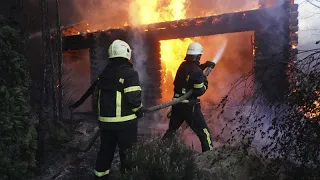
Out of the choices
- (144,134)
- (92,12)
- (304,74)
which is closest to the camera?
(304,74)

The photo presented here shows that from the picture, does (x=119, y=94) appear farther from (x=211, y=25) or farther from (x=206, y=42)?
(x=206, y=42)

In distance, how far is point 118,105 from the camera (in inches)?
157

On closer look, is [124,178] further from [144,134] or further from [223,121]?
[223,121]

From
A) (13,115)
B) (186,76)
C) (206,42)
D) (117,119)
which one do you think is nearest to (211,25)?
(206,42)

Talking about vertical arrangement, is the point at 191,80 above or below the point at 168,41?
below

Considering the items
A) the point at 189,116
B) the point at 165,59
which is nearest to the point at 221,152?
the point at 189,116

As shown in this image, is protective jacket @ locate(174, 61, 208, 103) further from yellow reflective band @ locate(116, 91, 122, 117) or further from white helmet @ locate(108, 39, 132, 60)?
yellow reflective band @ locate(116, 91, 122, 117)

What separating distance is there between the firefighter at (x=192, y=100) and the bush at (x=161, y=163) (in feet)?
3.68

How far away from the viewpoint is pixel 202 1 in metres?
10.4

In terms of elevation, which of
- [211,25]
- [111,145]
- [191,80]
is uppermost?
[211,25]

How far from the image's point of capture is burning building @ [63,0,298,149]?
6.93 m

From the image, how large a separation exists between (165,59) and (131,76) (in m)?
5.46

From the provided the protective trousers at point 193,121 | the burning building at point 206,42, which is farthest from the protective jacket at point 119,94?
the burning building at point 206,42

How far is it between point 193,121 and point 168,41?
4.55m
